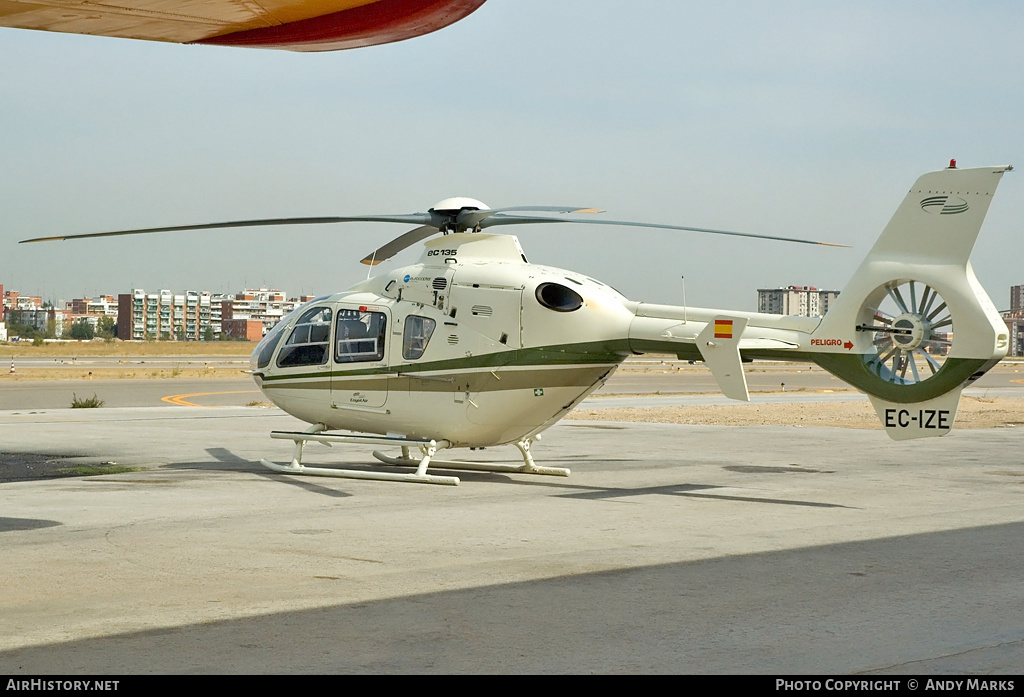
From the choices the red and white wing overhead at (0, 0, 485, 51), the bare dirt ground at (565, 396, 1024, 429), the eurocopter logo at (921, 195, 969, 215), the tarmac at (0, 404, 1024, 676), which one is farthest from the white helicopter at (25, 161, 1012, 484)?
the bare dirt ground at (565, 396, 1024, 429)

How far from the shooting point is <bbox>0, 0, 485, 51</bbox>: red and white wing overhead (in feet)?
18.2

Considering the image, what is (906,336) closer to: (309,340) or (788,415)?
(309,340)

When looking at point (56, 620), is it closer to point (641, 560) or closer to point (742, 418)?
point (641, 560)

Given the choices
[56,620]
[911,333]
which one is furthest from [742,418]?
[56,620]

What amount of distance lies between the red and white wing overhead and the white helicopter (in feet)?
27.6

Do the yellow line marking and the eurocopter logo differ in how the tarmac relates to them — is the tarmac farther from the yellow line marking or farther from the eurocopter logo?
the yellow line marking

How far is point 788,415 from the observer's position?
32.3m

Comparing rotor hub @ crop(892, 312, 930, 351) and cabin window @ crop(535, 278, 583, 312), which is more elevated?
cabin window @ crop(535, 278, 583, 312)

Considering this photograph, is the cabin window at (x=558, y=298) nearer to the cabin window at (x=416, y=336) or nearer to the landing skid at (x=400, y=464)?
the cabin window at (x=416, y=336)

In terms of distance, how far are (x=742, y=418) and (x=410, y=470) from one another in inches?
609

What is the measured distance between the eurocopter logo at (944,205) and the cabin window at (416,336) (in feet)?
22.6

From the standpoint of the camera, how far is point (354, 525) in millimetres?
11562

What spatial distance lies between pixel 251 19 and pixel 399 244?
11.0 meters

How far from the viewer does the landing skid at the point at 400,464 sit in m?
15.3
